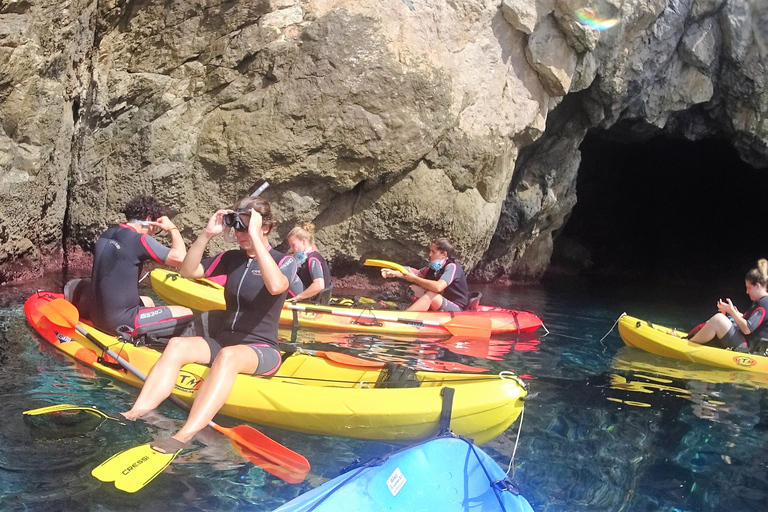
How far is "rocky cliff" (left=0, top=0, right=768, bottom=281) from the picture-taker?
8867mm

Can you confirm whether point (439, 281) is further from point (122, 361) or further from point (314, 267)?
point (122, 361)

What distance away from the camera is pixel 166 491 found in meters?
3.10

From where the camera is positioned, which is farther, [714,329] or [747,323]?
[714,329]

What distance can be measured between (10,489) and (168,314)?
2.36m

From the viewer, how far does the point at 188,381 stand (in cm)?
408

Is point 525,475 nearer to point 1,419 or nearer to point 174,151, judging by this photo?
point 1,419

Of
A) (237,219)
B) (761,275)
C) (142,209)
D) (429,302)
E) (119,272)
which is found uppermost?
(237,219)

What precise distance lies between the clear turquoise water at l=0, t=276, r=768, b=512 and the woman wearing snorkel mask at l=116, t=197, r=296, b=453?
25 cm

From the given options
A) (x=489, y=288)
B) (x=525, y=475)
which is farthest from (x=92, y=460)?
(x=489, y=288)

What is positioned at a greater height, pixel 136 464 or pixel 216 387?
pixel 216 387

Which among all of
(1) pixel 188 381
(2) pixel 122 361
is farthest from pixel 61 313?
(1) pixel 188 381

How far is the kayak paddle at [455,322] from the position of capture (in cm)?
751

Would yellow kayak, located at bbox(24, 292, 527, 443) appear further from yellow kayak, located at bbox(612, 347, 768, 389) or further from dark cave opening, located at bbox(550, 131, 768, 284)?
dark cave opening, located at bbox(550, 131, 768, 284)

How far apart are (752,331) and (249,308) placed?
18.5 feet
